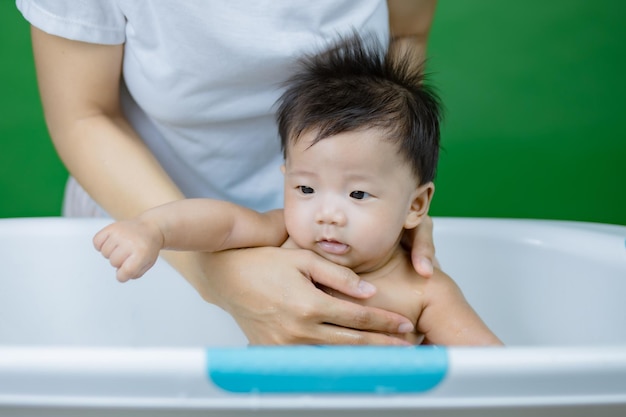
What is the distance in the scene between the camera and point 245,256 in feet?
2.70

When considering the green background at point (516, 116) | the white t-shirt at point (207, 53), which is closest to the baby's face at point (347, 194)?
the white t-shirt at point (207, 53)

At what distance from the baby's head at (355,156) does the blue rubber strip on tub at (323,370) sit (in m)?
0.25

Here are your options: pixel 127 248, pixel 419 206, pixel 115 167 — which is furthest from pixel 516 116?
pixel 127 248

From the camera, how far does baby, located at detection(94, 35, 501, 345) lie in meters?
0.79

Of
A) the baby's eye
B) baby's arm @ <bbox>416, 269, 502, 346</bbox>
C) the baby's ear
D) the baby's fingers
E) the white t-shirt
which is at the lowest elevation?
baby's arm @ <bbox>416, 269, 502, 346</bbox>

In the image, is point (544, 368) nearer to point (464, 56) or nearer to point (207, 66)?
point (207, 66)

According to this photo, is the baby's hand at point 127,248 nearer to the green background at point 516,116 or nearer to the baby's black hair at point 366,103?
the baby's black hair at point 366,103

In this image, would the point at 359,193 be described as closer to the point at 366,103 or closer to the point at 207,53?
the point at 366,103

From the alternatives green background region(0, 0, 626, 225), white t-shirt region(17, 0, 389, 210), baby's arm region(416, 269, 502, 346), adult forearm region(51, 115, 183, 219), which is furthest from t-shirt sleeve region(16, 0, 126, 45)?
green background region(0, 0, 626, 225)

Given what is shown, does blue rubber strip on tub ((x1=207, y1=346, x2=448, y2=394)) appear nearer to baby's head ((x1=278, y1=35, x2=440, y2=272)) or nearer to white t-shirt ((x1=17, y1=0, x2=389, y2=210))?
baby's head ((x1=278, y1=35, x2=440, y2=272))

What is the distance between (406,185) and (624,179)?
105 cm

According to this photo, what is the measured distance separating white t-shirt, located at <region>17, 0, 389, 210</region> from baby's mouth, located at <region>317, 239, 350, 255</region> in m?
0.24

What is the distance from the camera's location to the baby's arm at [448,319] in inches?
32.0

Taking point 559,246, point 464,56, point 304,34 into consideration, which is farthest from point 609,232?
point 464,56
